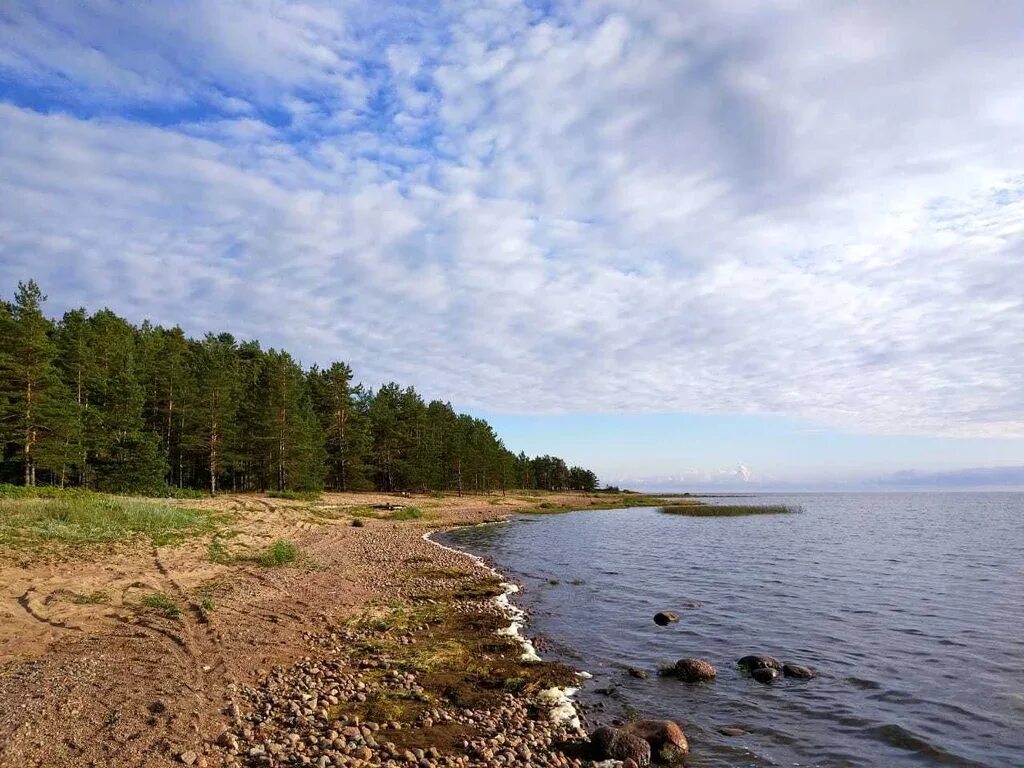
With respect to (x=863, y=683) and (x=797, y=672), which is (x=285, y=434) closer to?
(x=797, y=672)

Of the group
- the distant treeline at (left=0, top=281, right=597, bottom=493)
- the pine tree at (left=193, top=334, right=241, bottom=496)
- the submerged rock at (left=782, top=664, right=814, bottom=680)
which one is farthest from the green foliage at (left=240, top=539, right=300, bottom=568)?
the pine tree at (left=193, top=334, right=241, bottom=496)

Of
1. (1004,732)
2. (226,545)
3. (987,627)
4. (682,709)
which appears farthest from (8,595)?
(987,627)

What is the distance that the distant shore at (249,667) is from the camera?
8.88m

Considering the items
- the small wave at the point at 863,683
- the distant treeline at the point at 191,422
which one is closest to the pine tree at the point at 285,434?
the distant treeline at the point at 191,422

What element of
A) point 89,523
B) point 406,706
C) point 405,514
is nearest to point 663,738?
point 406,706

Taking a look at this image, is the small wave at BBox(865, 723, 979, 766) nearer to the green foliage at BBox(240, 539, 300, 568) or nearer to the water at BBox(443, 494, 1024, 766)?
the water at BBox(443, 494, 1024, 766)

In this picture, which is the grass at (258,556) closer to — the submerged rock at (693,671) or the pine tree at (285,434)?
the submerged rock at (693,671)

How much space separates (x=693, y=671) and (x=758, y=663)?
226 cm

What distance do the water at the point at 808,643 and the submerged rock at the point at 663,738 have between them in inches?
12.0

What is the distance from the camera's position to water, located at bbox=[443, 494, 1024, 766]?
476 inches

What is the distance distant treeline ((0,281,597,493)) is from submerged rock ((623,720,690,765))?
50.0 metres

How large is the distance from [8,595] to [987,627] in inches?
1229

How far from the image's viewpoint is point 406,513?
Answer: 60031 mm

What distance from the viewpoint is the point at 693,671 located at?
15.1 meters
